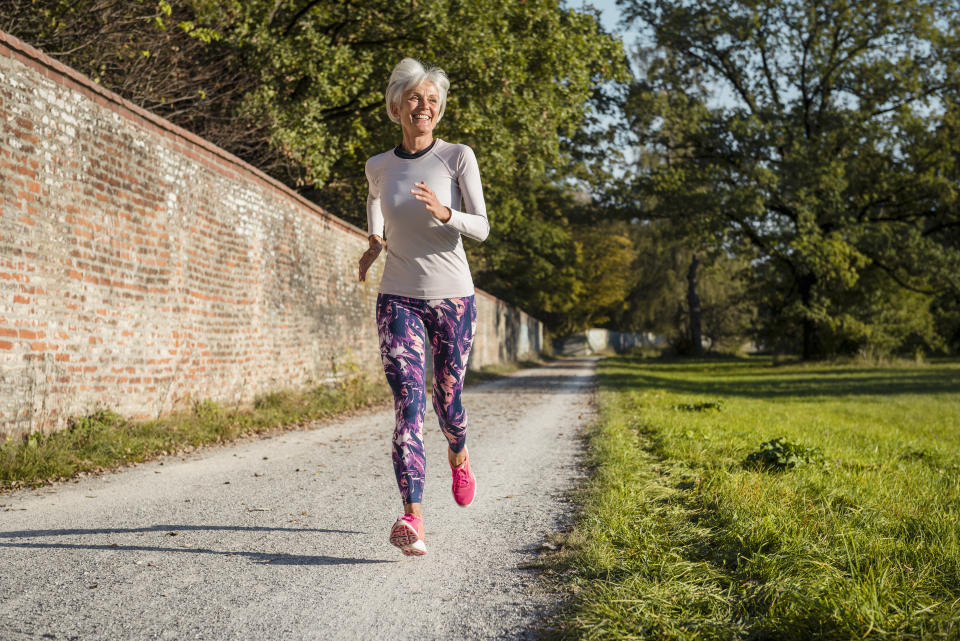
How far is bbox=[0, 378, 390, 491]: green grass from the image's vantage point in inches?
207

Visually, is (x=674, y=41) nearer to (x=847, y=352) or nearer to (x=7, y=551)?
(x=847, y=352)

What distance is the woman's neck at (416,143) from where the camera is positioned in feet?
11.6

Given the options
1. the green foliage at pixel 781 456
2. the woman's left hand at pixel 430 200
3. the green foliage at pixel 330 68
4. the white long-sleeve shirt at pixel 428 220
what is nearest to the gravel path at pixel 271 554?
the white long-sleeve shirt at pixel 428 220

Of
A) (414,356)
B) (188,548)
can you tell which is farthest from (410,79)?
(188,548)

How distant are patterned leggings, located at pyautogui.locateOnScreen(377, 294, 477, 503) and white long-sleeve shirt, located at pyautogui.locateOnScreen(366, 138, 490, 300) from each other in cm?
7

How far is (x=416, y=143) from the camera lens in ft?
11.6

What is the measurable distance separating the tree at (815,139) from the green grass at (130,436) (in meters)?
16.9

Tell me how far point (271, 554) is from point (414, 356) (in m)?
1.13

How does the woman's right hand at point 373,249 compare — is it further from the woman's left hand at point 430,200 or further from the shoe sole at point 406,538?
the shoe sole at point 406,538

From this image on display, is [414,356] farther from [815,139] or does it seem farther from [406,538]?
[815,139]

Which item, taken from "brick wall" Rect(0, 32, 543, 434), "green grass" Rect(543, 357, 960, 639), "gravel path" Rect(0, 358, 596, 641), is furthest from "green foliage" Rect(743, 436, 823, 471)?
"brick wall" Rect(0, 32, 543, 434)

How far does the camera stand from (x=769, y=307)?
3183 cm

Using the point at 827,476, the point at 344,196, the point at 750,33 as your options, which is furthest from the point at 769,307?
the point at 827,476

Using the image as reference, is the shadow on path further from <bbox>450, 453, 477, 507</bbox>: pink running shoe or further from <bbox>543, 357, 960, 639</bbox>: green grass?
<bbox>543, 357, 960, 639</bbox>: green grass
